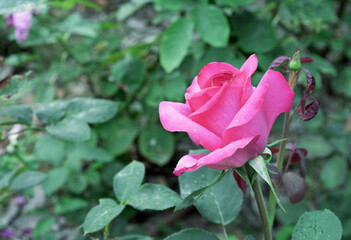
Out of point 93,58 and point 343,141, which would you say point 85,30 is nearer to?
point 93,58

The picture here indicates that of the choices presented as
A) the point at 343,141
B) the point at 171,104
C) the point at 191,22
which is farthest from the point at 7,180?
the point at 343,141

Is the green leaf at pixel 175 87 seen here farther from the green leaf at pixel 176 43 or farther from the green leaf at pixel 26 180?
the green leaf at pixel 26 180

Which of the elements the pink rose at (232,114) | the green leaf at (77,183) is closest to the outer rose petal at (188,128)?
the pink rose at (232,114)

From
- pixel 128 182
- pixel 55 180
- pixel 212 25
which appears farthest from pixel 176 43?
pixel 128 182

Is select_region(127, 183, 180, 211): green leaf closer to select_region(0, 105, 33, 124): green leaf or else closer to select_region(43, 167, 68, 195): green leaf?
select_region(0, 105, 33, 124): green leaf

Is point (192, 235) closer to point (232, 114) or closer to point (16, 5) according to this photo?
point (232, 114)
